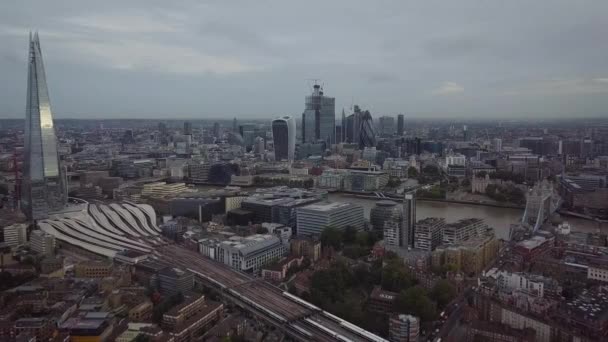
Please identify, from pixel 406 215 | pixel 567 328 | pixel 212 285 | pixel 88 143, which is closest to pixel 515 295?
pixel 567 328

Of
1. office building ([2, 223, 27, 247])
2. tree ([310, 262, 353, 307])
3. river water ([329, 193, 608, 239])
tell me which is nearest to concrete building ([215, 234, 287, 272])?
tree ([310, 262, 353, 307])

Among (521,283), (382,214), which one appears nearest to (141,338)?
(521,283)

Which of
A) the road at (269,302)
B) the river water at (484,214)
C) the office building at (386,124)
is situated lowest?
the river water at (484,214)

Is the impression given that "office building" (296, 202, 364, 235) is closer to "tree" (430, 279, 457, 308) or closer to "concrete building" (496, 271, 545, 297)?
"tree" (430, 279, 457, 308)

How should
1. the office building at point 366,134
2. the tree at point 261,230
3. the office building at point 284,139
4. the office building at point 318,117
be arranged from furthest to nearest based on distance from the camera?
the office building at point 318,117 < the office building at point 366,134 < the office building at point 284,139 < the tree at point 261,230

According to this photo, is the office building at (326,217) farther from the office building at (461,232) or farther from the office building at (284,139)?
the office building at (284,139)

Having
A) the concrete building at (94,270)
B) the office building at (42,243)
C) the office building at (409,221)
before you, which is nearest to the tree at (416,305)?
the office building at (409,221)
